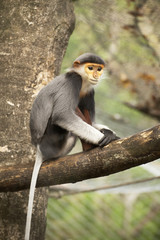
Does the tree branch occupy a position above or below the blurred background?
above

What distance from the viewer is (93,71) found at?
2.00m

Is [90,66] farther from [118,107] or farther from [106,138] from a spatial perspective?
[118,107]

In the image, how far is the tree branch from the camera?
4.41ft

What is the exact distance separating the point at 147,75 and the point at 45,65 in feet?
4.70

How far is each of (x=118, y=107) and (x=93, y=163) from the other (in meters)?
2.81

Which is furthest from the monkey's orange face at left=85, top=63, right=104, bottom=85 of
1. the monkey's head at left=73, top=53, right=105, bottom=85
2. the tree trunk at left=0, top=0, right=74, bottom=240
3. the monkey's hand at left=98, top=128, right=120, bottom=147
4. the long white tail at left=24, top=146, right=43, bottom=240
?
the long white tail at left=24, top=146, right=43, bottom=240

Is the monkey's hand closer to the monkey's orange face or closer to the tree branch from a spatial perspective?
the tree branch

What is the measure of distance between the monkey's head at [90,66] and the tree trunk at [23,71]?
15cm

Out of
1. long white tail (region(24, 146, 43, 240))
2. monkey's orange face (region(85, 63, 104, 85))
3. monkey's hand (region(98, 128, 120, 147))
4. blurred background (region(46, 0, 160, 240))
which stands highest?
monkey's orange face (region(85, 63, 104, 85))

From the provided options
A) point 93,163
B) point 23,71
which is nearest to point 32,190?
point 93,163

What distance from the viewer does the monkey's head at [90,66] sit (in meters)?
1.97

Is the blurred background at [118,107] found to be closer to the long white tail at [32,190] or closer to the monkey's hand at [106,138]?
the monkey's hand at [106,138]

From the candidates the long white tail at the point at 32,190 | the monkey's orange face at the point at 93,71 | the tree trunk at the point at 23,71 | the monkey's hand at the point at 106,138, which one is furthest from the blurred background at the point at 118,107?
the long white tail at the point at 32,190

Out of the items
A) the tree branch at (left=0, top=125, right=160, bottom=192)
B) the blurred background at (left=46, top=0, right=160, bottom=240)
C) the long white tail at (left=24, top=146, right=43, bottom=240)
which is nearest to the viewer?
the tree branch at (left=0, top=125, right=160, bottom=192)
